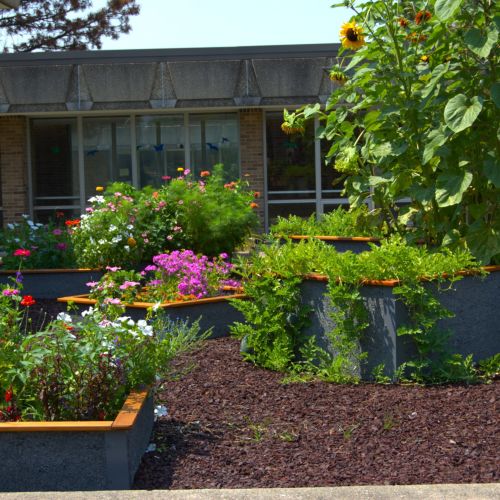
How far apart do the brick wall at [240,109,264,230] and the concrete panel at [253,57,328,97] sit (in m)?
0.85

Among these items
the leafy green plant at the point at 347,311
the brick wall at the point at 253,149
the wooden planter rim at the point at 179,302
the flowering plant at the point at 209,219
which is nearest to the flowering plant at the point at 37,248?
the flowering plant at the point at 209,219

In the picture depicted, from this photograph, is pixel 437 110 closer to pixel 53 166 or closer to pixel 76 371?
pixel 76 371

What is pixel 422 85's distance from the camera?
6699mm

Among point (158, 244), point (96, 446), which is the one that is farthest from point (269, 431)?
point (158, 244)

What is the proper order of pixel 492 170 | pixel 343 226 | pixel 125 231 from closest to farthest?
pixel 492 170, pixel 343 226, pixel 125 231

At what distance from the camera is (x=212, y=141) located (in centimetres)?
1742

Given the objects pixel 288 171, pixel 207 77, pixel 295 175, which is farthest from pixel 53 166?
pixel 295 175

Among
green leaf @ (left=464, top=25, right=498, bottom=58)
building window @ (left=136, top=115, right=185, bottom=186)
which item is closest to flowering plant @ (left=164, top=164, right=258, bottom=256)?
building window @ (left=136, top=115, right=185, bottom=186)

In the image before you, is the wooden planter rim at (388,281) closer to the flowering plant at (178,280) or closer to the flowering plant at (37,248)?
the flowering plant at (178,280)

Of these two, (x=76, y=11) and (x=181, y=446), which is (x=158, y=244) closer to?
(x=181, y=446)

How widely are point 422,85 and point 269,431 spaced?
10.2 ft

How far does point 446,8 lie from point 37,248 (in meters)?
7.14

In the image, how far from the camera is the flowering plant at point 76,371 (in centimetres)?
442

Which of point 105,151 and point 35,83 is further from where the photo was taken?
point 105,151
